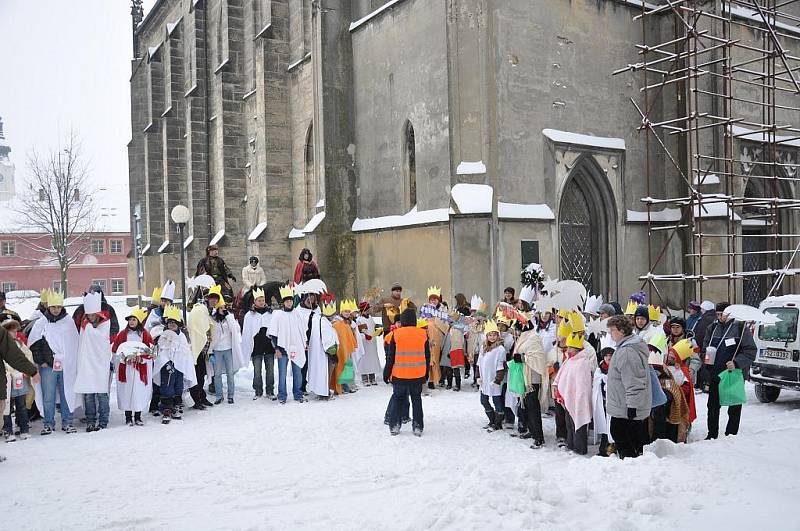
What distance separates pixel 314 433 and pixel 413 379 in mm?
1556

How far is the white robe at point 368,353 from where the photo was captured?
13.1 meters

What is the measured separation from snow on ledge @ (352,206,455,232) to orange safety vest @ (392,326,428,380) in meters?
6.95

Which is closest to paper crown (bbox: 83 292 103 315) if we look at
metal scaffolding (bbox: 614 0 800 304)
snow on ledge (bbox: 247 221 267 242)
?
metal scaffolding (bbox: 614 0 800 304)

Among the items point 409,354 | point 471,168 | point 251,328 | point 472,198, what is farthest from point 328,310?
point 471,168

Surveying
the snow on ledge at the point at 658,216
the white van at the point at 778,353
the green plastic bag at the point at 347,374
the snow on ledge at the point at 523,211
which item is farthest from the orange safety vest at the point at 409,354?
the snow on ledge at the point at 658,216

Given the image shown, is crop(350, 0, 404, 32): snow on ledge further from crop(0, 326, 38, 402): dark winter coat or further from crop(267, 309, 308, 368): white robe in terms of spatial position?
crop(0, 326, 38, 402): dark winter coat

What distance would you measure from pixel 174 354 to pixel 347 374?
10.4 feet

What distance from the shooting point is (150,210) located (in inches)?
1366

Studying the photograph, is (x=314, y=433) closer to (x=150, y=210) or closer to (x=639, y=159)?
(x=639, y=159)

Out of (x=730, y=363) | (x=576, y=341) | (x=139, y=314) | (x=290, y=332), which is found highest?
(x=139, y=314)

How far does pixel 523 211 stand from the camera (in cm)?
1641

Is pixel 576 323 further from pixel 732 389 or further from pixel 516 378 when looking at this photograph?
pixel 732 389

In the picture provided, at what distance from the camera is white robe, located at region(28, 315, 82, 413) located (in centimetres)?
963

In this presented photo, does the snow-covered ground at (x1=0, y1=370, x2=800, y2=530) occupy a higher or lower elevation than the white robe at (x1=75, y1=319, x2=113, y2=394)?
lower
